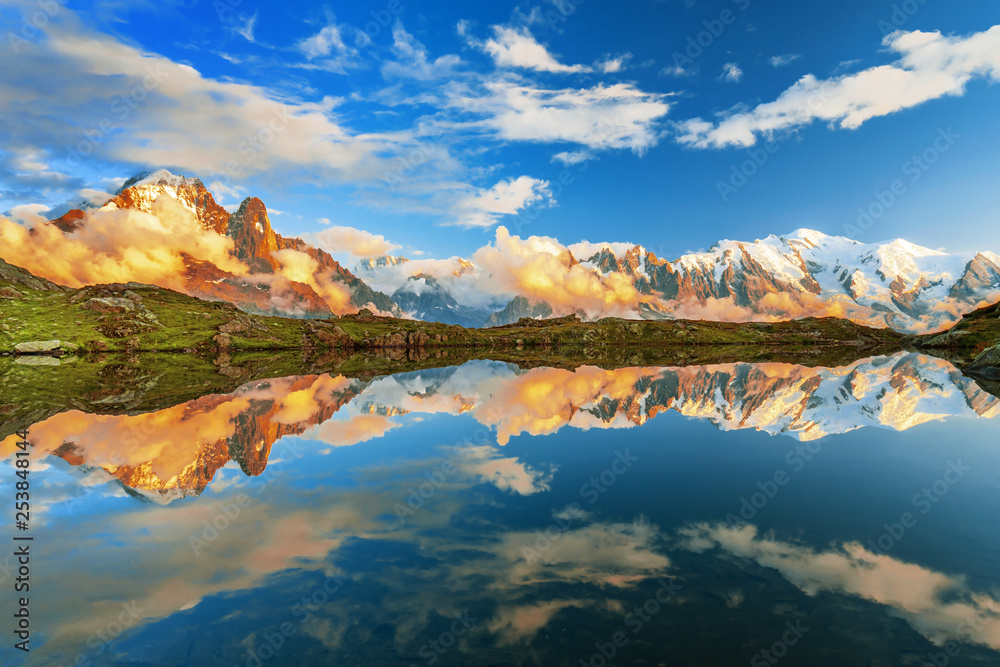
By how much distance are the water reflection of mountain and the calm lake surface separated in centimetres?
50

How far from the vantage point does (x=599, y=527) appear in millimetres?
18266

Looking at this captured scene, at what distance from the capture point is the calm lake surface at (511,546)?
37.6 ft

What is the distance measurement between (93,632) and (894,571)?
24.2 metres

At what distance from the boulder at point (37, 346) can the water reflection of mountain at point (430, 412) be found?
5342 inches

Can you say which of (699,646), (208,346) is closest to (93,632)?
(699,646)

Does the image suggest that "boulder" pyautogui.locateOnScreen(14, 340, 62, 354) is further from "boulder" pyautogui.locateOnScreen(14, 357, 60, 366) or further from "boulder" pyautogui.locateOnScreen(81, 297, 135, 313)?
"boulder" pyautogui.locateOnScreen(81, 297, 135, 313)

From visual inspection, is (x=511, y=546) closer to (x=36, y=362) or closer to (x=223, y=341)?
(x=36, y=362)

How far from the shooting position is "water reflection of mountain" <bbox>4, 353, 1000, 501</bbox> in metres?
28.8

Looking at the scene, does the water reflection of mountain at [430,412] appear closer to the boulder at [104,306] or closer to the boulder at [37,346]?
the boulder at [37,346]

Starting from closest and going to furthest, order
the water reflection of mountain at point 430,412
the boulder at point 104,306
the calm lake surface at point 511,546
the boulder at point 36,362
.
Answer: the calm lake surface at point 511,546 → the water reflection of mountain at point 430,412 → the boulder at point 36,362 → the boulder at point 104,306

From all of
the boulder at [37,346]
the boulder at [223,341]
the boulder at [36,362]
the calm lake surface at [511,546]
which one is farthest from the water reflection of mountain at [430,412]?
the boulder at [223,341]

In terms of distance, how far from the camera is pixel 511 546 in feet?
54.7

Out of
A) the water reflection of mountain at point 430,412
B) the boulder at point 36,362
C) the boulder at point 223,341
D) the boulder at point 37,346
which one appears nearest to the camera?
the water reflection of mountain at point 430,412

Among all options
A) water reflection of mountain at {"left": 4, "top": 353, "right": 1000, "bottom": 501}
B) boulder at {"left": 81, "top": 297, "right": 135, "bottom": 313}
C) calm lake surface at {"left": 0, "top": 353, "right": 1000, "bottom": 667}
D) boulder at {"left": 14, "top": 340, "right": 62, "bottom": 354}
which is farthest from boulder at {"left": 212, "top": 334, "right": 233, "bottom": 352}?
calm lake surface at {"left": 0, "top": 353, "right": 1000, "bottom": 667}
